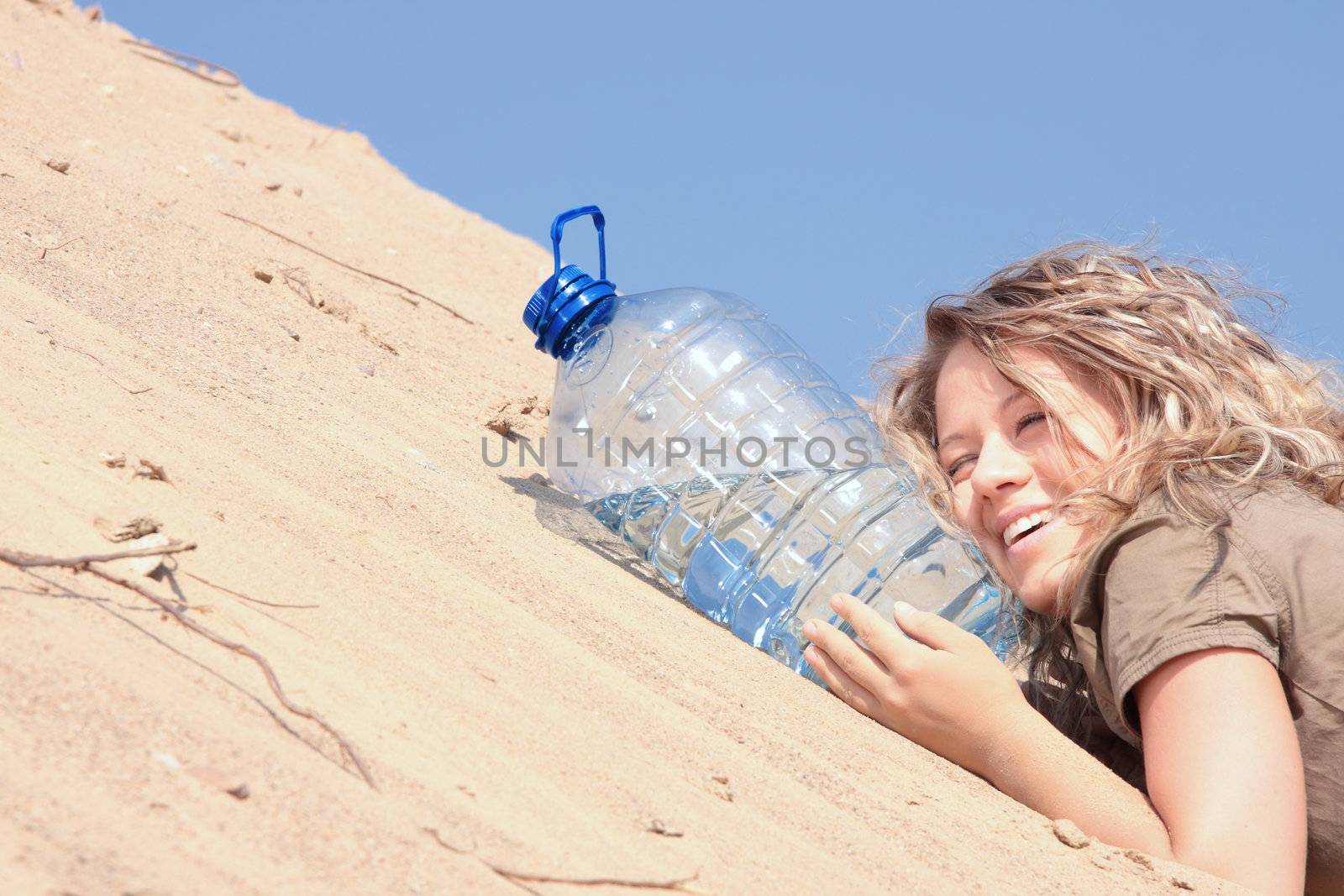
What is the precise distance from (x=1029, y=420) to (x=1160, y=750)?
0.71 meters

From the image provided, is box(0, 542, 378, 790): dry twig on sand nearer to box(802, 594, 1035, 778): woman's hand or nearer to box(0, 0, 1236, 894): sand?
box(0, 0, 1236, 894): sand

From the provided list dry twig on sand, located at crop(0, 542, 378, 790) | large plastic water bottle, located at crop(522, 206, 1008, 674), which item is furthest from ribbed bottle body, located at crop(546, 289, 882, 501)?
dry twig on sand, located at crop(0, 542, 378, 790)

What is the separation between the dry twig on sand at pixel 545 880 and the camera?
1.11m

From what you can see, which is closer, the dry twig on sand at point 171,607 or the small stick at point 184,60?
the dry twig on sand at point 171,607

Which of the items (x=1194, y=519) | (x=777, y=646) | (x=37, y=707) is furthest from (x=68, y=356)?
(x=1194, y=519)

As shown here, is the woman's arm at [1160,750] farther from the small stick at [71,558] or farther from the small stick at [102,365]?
the small stick at [102,365]

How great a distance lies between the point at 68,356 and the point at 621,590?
1068mm

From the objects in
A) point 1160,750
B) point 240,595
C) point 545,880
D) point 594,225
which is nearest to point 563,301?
point 594,225

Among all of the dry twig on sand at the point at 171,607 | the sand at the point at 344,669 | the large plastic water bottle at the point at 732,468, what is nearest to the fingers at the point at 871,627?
the sand at the point at 344,669

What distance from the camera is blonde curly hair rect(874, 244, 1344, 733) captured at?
6.81 feet

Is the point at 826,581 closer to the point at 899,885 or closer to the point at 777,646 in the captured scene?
the point at 777,646

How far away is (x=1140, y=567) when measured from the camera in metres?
1.88

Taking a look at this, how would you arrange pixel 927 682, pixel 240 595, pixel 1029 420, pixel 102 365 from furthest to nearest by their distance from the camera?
1. pixel 1029 420
2. pixel 102 365
3. pixel 927 682
4. pixel 240 595

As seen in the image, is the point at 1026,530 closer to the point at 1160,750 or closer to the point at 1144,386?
the point at 1144,386
